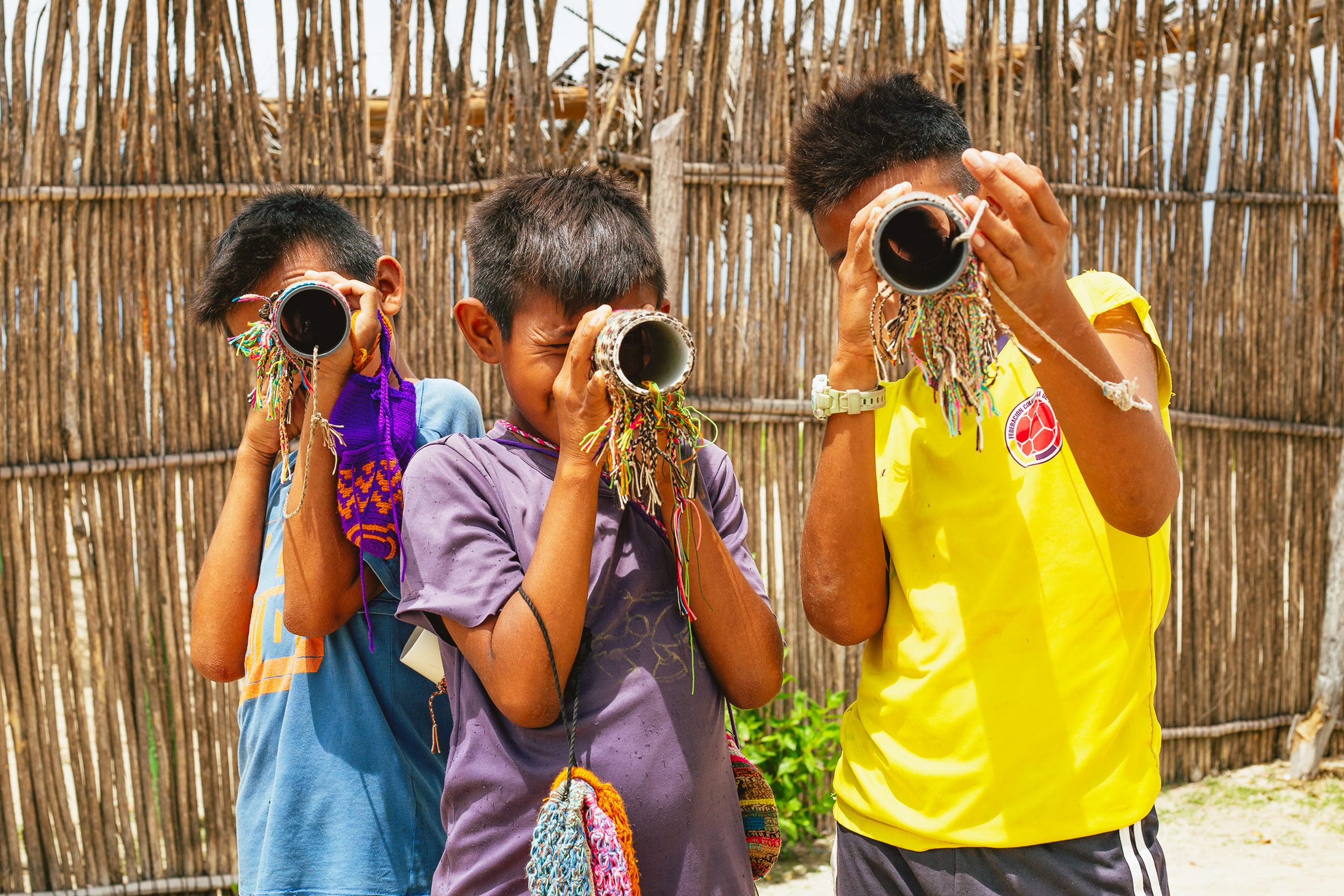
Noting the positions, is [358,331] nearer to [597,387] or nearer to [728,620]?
[597,387]

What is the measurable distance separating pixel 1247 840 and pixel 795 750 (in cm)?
188

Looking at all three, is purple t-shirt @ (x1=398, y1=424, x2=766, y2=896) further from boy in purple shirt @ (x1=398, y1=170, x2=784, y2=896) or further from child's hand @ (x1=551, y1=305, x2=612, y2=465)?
child's hand @ (x1=551, y1=305, x2=612, y2=465)

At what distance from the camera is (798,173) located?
69.1 inches

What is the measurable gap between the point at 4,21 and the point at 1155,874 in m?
3.99

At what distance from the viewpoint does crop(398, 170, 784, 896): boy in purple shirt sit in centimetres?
133

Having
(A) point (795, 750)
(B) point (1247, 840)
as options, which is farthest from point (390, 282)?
(B) point (1247, 840)

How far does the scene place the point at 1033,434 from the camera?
1534 millimetres

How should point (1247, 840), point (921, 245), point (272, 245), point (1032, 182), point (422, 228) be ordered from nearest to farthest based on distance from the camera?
point (1032, 182) < point (921, 245) < point (272, 245) < point (422, 228) < point (1247, 840)

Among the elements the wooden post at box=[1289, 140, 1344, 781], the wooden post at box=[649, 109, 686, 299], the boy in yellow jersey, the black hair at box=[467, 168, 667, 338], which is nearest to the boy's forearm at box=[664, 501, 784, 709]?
the boy in yellow jersey

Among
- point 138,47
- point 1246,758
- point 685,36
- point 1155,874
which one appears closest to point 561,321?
point 1155,874

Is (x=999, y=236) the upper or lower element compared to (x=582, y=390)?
upper

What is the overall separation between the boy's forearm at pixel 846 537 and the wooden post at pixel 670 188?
2.07 meters

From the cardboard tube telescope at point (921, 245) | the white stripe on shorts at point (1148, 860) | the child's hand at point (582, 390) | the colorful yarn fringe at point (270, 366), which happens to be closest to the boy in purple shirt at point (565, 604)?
the child's hand at point (582, 390)

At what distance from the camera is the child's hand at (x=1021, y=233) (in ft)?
3.83
